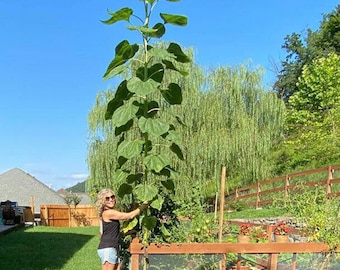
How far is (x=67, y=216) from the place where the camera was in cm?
2056

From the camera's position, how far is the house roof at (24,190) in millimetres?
29891

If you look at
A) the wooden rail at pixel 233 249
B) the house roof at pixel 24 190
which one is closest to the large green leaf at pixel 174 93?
the wooden rail at pixel 233 249

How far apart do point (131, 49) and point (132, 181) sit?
693mm

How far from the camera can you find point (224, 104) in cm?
1384

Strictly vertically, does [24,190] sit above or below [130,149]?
above

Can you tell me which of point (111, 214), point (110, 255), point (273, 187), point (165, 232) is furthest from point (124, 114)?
point (273, 187)

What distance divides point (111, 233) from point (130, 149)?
5.33 feet

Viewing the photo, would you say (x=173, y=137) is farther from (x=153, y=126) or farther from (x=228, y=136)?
(x=228, y=136)

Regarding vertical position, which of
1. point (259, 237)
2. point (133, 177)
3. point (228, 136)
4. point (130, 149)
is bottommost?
point (259, 237)

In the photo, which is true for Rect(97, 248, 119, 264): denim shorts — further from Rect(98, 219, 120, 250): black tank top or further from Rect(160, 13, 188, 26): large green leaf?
Rect(160, 13, 188, 26): large green leaf

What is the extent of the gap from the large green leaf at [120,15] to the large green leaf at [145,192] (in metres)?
0.82

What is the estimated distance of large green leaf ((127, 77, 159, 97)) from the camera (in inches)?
71.8

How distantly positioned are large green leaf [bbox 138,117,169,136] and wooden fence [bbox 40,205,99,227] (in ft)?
61.2

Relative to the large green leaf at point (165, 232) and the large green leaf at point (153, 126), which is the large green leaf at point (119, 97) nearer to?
the large green leaf at point (153, 126)
